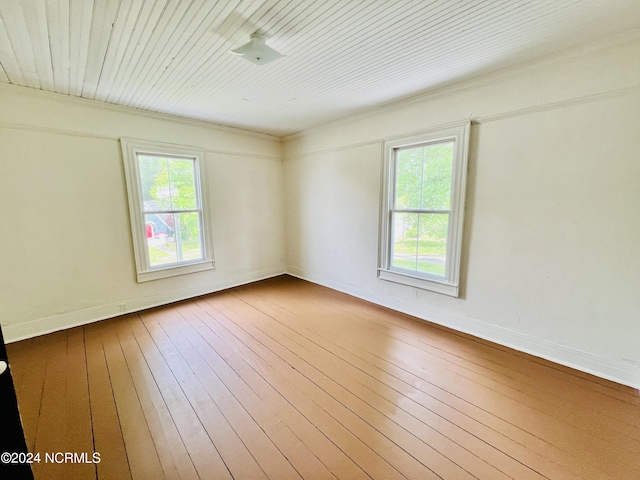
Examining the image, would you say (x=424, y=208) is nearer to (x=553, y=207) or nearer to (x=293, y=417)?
(x=553, y=207)

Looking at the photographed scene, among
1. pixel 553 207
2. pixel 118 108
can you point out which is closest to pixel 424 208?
pixel 553 207

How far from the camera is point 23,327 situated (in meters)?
2.79

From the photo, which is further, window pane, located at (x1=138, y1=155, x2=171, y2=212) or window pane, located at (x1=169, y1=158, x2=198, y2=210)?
window pane, located at (x1=169, y1=158, x2=198, y2=210)

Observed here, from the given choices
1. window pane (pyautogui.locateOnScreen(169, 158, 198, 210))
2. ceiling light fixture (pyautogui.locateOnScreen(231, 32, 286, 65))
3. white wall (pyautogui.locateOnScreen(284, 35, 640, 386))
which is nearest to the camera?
ceiling light fixture (pyautogui.locateOnScreen(231, 32, 286, 65))

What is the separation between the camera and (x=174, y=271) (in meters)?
3.80

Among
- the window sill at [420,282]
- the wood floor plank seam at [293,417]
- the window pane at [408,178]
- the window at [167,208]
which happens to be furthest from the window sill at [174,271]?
the window pane at [408,178]

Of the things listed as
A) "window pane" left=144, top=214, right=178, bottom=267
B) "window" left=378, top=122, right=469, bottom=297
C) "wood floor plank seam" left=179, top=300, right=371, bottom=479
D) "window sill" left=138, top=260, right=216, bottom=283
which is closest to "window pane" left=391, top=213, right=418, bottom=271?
"window" left=378, top=122, right=469, bottom=297

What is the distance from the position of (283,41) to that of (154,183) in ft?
8.66

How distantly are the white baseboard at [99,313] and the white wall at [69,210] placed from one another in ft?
0.03

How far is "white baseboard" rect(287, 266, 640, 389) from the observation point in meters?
2.09

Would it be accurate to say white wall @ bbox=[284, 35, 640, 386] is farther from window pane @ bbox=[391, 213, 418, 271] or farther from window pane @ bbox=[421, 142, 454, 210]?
window pane @ bbox=[391, 213, 418, 271]

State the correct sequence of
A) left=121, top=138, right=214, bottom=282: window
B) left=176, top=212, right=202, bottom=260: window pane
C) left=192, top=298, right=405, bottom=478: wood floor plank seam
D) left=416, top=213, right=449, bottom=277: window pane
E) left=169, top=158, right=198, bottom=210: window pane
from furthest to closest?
1. left=176, top=212, right=202, bottom=260: window pane
2. left=169, top=158, right=198, bottom=210: window pane
3. left=121, top=138, right=214, bottom=282: window
4. left=416, top=213, right=449, bottom=277: window pane
5. left=192, top=298, right=405, bottom=478: wood floor plank seam

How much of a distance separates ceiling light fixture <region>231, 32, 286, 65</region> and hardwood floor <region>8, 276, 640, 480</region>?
248 centimetres

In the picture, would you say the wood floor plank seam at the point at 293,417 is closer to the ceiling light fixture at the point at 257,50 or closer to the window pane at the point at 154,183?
the window pane at the point at 154,183
